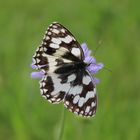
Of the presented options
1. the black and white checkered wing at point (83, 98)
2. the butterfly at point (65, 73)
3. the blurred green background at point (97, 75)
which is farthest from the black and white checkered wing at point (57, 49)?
the blurred green background at point (97, 75)

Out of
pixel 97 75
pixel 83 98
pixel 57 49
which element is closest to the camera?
pixel 83 98

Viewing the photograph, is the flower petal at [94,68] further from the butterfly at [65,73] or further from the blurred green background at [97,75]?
the blurred green background at [97,75]

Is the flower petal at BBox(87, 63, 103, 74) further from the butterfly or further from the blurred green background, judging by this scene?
the blurred green background

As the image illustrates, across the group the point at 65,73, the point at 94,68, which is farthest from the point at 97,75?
the point at 65,73

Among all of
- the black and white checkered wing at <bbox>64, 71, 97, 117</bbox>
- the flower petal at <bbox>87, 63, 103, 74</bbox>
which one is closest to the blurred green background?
the flower petal at <bbox>87, 63, 103, 74</bbox>

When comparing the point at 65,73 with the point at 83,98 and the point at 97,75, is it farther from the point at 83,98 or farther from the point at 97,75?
the point at 97,75

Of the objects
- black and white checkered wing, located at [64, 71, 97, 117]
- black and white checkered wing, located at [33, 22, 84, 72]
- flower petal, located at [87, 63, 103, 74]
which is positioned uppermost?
black and white checkered wing, located at [33, 22, 84, 72]

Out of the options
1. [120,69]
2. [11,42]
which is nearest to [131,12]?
[120,69]
